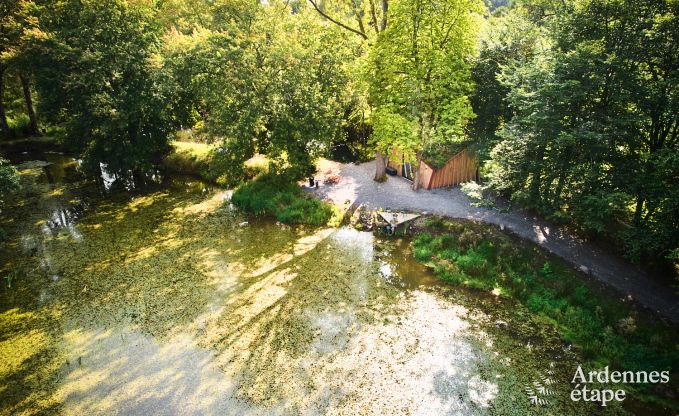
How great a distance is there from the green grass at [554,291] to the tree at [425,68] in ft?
16.4

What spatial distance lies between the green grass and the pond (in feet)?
1.87

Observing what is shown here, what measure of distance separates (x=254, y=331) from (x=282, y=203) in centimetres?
979

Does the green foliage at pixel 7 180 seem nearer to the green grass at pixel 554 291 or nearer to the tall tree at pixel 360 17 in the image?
the tall tree at pixel 360 17

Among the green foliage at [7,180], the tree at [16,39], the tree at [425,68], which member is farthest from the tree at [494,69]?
the tree at [16,39]

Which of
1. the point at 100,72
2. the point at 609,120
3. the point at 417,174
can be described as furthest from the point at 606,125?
the point at 100,72

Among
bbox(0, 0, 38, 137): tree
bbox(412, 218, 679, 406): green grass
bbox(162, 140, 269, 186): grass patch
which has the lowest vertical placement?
bbox(412, 218, 679, 406): green grass

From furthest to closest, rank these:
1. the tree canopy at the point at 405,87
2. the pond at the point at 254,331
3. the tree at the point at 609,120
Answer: the tree canopy at the point at 405,87 → the tree at the point at 609,120 → the pond at the point at 254,331

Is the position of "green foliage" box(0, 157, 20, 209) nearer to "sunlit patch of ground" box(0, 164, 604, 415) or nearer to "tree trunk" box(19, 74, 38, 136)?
"sunlit patch of ground" box(0, 164, 604, 415)

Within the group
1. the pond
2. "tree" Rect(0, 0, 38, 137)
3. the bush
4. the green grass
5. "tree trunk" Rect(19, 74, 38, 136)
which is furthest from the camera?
the bush

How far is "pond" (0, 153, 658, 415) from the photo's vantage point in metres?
10.8

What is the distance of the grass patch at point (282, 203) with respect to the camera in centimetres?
2056

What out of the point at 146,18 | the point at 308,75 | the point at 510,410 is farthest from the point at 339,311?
the point at 146,18

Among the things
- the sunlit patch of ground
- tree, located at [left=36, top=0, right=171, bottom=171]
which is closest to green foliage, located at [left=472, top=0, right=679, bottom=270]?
Answer: the sunlit patch of ground

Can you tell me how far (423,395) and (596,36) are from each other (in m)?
14.4
